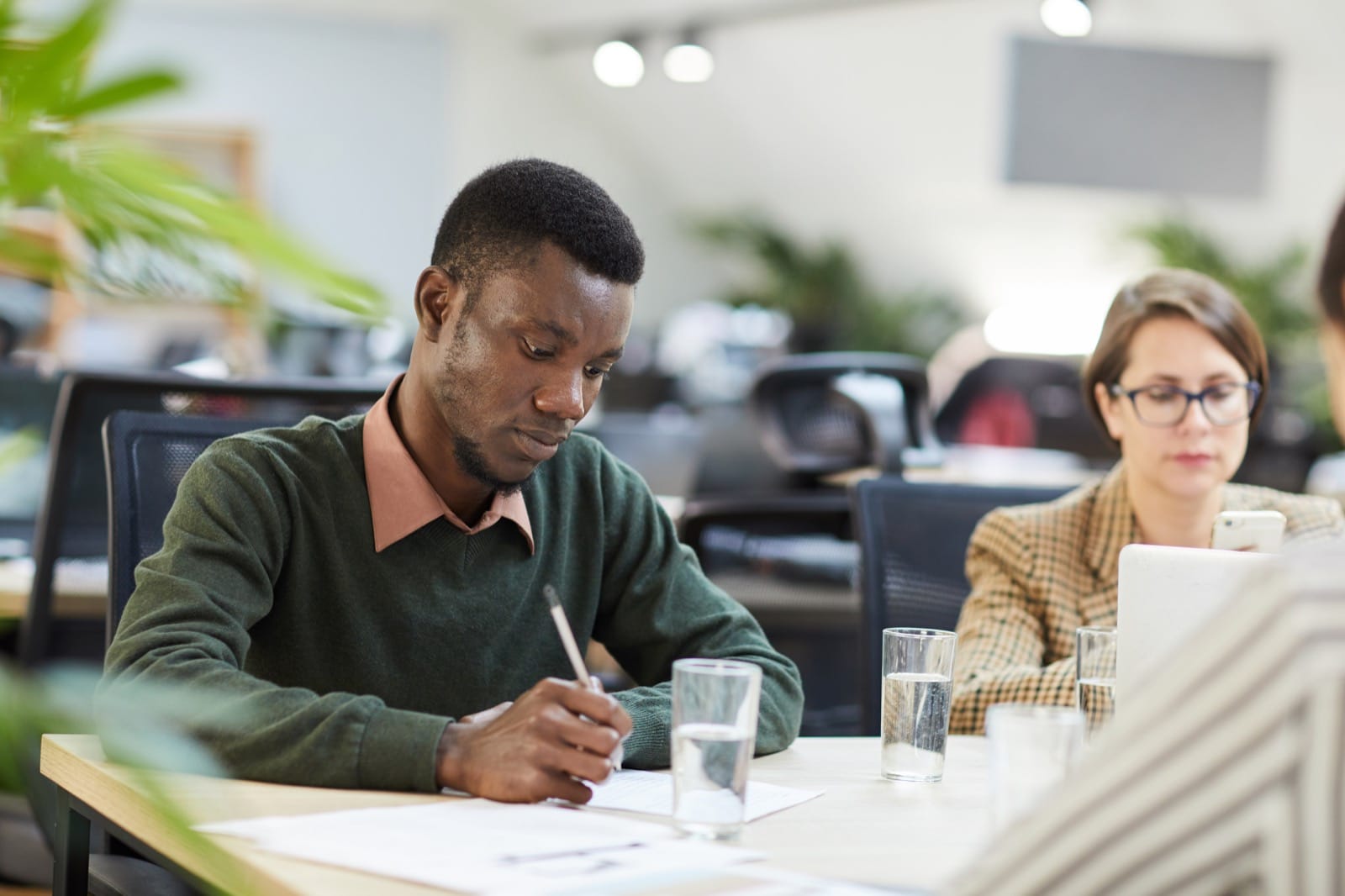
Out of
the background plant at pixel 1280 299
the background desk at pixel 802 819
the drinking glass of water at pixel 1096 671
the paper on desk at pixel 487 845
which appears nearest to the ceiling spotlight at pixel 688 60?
the background plant at pixel 1280 299

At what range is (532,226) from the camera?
4.55ft

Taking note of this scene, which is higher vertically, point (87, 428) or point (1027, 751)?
point (87, 428)

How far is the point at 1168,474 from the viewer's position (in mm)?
1898

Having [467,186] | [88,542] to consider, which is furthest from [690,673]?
[88,542]

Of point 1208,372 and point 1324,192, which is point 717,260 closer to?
point 1324,192

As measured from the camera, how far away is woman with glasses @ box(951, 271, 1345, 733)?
1859mm

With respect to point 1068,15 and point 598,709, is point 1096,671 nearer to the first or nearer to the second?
point 598,709

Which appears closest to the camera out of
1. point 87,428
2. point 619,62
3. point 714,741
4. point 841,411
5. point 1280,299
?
point 714,741

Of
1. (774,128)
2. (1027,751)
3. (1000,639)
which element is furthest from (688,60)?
(1027,751)

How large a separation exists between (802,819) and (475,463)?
0.47 m

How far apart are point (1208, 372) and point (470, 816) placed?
1.20m

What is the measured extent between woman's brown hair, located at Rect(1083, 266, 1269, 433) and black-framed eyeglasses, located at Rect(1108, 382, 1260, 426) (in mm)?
40

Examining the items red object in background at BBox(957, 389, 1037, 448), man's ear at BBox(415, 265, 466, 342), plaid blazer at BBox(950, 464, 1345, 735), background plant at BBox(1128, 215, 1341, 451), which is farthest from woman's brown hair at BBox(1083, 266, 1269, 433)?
background plant at BBox(1128, 215, 1341, 451)

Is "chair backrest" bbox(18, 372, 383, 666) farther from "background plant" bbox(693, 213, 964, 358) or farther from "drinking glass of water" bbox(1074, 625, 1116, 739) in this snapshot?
"background plant" bbox(693, 213, 964, 358)
